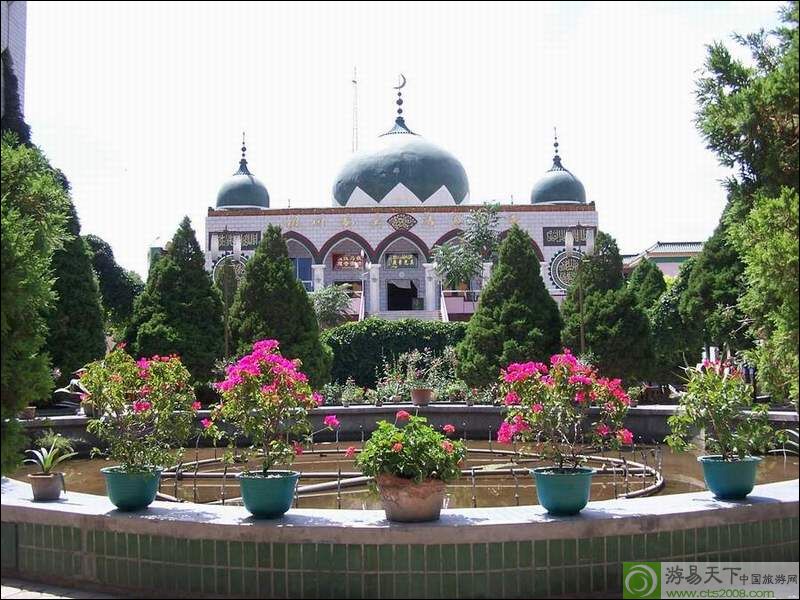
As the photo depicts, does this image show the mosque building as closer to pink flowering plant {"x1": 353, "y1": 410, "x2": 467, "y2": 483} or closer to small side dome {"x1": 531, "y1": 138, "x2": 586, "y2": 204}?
small side dome {"x1": 531, "y1": 138, "x2": 586, "y2": 204}

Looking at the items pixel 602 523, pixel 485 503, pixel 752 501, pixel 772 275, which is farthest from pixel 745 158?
pixel 485 503

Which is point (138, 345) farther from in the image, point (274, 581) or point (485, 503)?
point (274, 581)

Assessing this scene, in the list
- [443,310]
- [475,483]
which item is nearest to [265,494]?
[475,483]

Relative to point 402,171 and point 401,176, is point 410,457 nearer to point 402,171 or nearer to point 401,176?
point 401,176

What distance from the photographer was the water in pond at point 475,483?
8.45 meters

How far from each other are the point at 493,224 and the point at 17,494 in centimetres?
3541

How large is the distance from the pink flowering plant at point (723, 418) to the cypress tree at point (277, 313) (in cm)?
1338

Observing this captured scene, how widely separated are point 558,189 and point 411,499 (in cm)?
4215

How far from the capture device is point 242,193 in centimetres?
4750

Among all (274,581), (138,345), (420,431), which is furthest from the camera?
(138,345)

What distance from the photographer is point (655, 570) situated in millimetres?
5363

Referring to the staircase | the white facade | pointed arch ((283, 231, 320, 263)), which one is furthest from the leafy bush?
pointed arch ((283, 231, 320, 263))

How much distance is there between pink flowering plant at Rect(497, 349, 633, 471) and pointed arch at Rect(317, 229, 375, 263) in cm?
3740

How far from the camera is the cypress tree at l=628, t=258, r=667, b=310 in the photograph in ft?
97.2
